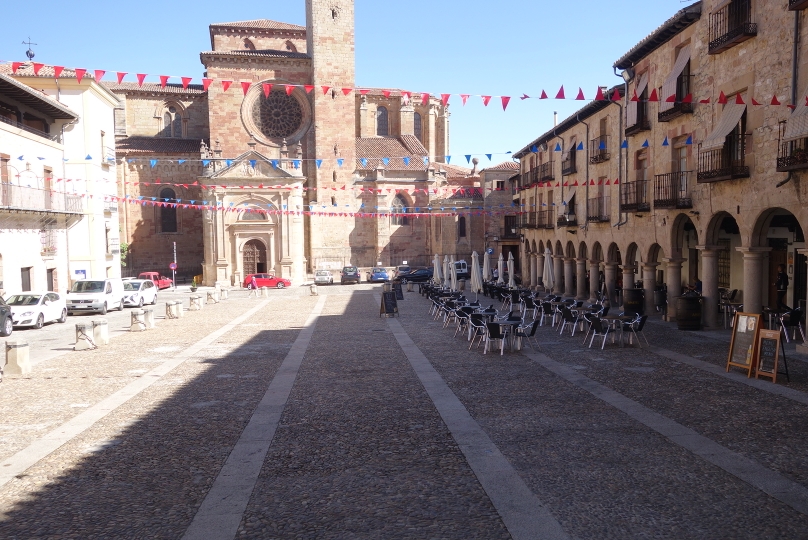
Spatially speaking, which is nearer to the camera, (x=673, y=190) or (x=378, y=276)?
(x=673, y=190)

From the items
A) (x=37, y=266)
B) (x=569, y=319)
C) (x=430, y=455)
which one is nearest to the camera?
(x=430, y=455)

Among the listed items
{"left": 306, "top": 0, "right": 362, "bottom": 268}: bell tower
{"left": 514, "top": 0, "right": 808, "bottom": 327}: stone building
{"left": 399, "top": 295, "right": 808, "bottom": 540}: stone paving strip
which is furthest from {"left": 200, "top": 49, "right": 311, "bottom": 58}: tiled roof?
{"left": 399, "top": 295, "right": 808, "bottom": 540}: stone paving strip

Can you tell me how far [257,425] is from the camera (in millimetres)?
9219

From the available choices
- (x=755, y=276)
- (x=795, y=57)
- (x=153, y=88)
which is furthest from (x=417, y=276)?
(x=795, y=57)

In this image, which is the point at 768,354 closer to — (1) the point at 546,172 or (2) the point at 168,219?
(1) the point at 546,172

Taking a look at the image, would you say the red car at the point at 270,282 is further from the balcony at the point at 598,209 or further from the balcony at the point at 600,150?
the balcony at the point at 600,150

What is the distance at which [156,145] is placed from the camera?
1890 inches

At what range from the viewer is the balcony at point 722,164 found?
15.5 m

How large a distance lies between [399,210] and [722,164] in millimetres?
36721

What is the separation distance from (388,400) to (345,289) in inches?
1167

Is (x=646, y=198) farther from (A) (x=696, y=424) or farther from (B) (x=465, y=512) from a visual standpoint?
(B) (x=465, y=512)

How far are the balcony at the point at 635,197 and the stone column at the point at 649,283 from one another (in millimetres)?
1889

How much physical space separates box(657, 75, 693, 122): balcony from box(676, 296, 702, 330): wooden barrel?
517 centimetres

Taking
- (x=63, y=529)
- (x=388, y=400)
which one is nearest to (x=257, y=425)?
(x=388, y=400)
